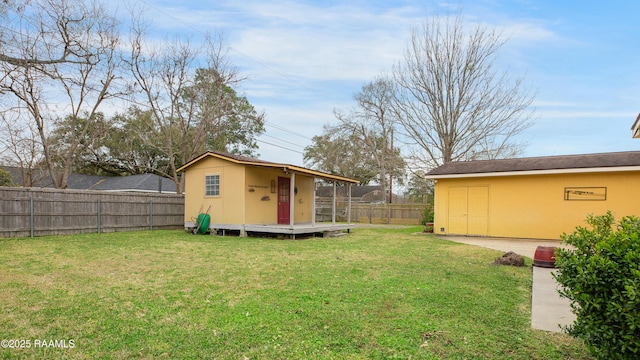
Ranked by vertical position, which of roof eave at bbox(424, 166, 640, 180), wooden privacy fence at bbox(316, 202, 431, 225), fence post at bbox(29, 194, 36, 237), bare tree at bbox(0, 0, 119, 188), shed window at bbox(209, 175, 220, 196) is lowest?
wooden privacy fence at bbox(316, 202, 431, 225)

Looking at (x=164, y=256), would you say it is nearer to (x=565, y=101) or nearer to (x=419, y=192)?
(x=565, y=101)

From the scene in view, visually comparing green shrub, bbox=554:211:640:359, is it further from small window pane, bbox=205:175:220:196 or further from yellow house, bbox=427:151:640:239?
small window pane, bbox=205:175:220:196

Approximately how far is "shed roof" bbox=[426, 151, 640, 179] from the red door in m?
5.39

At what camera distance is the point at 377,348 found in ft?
9.88

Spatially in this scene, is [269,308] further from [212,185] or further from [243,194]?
[212,185]

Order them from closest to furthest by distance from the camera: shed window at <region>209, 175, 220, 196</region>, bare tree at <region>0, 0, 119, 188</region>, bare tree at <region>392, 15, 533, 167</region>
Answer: bare tree at <region>0, 0, 119, 188</region> < shed window at <region>209, 175, 220, 196</region> < bare tree at <region>392, 15, 533, 167</region>

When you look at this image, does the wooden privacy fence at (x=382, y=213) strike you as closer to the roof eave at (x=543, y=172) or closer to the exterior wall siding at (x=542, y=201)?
the exterior wall siding at (x=542, y=201)

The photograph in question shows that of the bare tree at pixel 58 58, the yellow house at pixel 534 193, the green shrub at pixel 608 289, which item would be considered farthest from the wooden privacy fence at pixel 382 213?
the green shrub at pixel 608 289

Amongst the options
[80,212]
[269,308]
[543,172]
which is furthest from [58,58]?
[543,172]

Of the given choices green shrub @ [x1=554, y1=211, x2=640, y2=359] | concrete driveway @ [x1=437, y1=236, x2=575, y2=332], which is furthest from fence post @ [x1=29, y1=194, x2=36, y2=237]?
green shrub @ [x1=554, y1=211, x2=640, y2=359]

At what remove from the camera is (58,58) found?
1177cm

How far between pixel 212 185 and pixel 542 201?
36.7 ft

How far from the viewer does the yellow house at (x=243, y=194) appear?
12.1 meters

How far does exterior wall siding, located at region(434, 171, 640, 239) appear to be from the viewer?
420 inches
